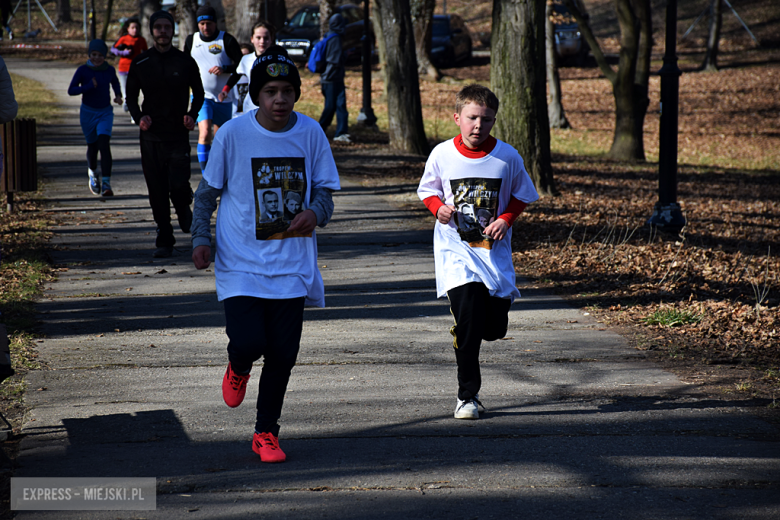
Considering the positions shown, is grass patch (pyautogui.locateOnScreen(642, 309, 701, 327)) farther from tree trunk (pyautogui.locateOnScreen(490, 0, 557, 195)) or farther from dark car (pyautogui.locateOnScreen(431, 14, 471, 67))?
dark car (pyautogui.locateOnScreen(431, 14, 471, 67))

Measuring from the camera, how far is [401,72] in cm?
1630

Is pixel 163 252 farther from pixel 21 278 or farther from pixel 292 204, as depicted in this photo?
pixel 292 204

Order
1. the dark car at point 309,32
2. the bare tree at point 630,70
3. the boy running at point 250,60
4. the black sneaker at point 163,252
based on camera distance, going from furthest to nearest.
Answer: the dark car at point 309,32
the bare tree at point 630,70
the boy running at point 250,60
the black sneaker at point 163,252

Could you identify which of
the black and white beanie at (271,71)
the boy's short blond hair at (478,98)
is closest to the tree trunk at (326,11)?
the boy's short blond hair at (478,98)

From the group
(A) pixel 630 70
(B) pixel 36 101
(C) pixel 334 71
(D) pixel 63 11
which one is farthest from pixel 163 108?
(D) pixel 63 11

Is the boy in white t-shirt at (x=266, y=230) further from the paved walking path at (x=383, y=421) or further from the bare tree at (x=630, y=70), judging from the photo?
the bare tree at (x=630, y=70)

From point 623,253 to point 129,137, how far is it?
1163cm

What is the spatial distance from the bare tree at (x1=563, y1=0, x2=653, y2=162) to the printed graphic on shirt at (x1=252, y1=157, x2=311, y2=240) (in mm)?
14402

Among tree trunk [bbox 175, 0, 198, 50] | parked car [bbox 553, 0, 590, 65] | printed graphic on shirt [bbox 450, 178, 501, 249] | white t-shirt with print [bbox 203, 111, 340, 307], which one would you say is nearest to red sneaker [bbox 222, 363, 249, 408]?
white t-shirt with print [bbox 203, 111, 340, 307]

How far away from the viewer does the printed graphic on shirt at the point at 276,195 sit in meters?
3.87

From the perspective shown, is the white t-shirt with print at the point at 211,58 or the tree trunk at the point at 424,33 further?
the tree trunk at the point at 424,33

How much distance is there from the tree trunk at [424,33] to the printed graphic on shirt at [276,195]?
2550 centimetres

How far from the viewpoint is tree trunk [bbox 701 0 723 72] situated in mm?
32094

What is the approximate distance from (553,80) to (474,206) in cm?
1835
